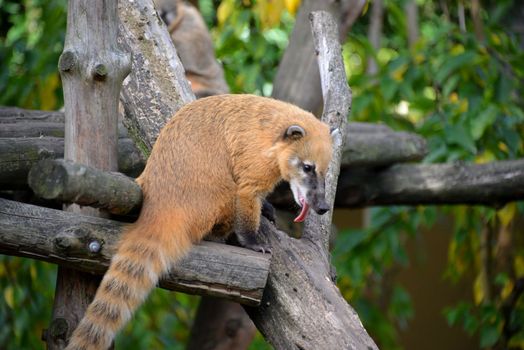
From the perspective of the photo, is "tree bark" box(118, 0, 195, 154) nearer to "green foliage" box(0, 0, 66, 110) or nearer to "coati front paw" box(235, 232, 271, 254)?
"coati front paw" box(235, 232, 271, 254)

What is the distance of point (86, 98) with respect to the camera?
3004 mm

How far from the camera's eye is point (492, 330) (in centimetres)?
535

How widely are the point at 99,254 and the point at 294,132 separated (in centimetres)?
97

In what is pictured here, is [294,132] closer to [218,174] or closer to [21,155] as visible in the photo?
[218,174]

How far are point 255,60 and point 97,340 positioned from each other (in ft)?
12.6

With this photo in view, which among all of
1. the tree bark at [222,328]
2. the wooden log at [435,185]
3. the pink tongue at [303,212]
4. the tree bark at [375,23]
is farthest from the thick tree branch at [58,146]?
the tree bark at [375,23]

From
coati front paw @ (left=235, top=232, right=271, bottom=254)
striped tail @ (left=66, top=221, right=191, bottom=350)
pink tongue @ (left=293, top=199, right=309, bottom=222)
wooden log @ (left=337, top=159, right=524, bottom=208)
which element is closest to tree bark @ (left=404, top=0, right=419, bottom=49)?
wooden log @ (left=337, top=159, right=524, bottom=208)

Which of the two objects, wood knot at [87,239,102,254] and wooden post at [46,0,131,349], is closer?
wood knot at [87,239,102,254]

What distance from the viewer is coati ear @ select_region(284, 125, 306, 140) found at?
10.5 ft

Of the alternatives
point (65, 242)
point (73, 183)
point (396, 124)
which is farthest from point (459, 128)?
point (73, 183)

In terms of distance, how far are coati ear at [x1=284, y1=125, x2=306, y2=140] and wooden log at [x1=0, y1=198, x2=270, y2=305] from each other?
1.90ft

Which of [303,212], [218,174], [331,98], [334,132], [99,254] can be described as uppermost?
[331,98]

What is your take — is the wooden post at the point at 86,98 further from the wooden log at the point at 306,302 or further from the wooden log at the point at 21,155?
the wooden log at the point at 306,302

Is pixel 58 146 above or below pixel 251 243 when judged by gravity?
above
